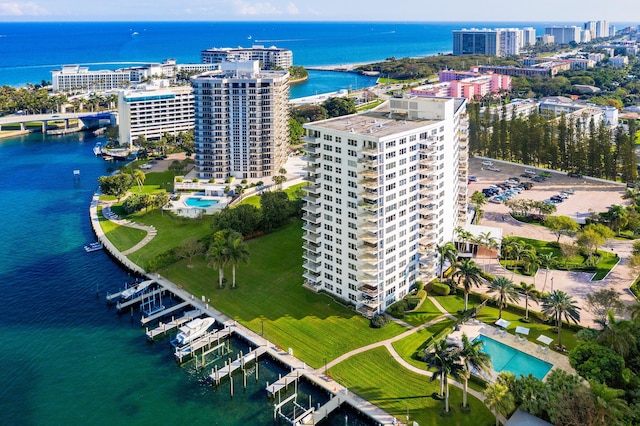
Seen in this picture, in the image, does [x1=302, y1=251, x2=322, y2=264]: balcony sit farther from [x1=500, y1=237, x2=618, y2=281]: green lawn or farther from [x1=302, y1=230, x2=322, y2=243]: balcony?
[x1=500, y1=237, x2=618, y2=281]: green lawn

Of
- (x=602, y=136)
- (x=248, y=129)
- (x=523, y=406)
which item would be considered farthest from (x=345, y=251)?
(x=602, y=136)

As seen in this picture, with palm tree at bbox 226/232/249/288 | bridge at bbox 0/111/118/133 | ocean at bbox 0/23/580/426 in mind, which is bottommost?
ocean at bbox 0/23/580/426

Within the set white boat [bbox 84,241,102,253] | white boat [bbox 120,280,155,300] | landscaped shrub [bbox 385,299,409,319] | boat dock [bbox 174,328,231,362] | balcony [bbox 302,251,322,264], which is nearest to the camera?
boat dock [bbox 174,328,231,362]

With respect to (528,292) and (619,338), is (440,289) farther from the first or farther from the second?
(619,338)

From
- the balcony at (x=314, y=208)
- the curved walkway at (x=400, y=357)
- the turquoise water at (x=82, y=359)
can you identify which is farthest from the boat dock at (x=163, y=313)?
the curved walkway at (x=400, y=357)

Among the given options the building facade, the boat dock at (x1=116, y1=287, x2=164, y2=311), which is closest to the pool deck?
the boat dock at (x1=116, y1=287, x2=164, y2=311)

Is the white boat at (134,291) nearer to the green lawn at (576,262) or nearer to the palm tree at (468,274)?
the palm tree at (468,274)
